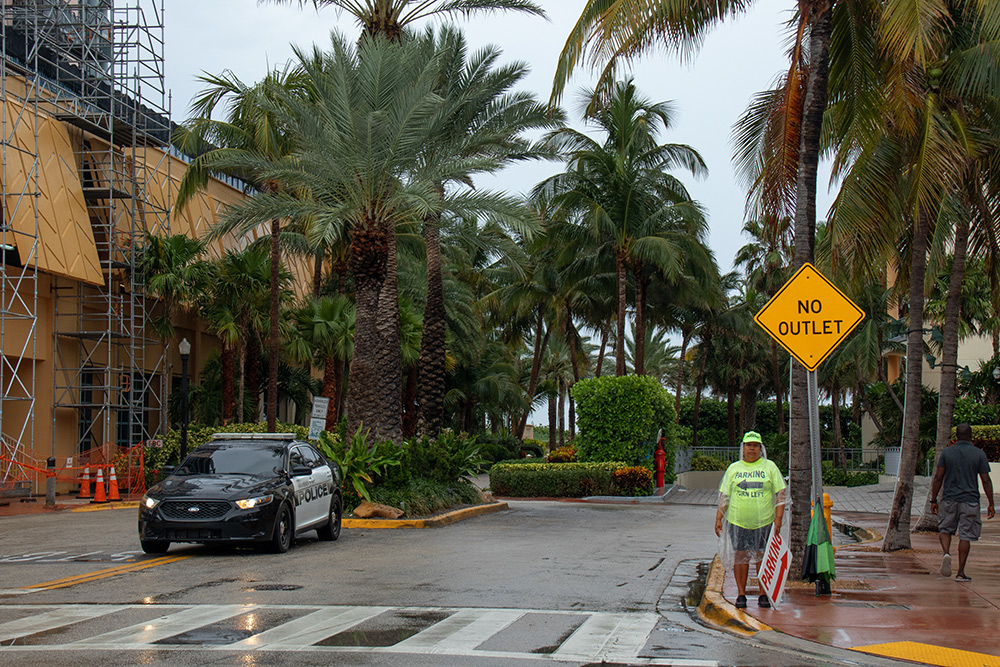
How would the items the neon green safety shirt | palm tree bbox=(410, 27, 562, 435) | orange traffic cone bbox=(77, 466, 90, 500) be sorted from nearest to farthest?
1. the neon green safety shirt
2. palm tree bbox=(410, 27, 562, 435)
3. orange traffic cone bbox=(77, 466, 90, 500)

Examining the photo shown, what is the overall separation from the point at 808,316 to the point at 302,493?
7.77 metres

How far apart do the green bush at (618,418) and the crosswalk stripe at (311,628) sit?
2227 centimetres

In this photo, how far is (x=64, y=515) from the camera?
22.3 m

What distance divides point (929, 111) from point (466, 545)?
9.04 metres

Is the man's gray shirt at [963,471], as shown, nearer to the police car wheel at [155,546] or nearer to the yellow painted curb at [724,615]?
the yellow painted curb at [724,615]

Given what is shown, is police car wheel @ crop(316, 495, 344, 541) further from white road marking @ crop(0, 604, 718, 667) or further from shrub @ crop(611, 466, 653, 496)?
shrub @ crop(611, 466, 653, 496)

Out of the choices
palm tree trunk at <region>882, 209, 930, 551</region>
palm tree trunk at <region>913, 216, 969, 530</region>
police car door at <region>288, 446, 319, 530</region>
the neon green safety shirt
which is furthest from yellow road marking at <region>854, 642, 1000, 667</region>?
palm tree trunk at <region>913, 216, 969, 530</region>

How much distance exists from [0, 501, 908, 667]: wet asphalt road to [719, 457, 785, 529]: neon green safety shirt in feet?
3.60

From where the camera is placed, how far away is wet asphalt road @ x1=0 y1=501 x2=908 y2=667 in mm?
7566

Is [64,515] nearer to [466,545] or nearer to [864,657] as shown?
[466,545]

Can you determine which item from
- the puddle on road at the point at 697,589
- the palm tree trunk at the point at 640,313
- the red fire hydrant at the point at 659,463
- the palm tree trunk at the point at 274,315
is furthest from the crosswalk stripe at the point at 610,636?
the palm tree trunk at the point at 640,313

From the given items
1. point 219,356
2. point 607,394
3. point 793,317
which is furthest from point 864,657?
point 219,356

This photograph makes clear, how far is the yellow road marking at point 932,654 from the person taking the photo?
286 inches

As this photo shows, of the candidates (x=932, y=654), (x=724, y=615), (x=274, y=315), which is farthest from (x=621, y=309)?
(x=932, y=654)
